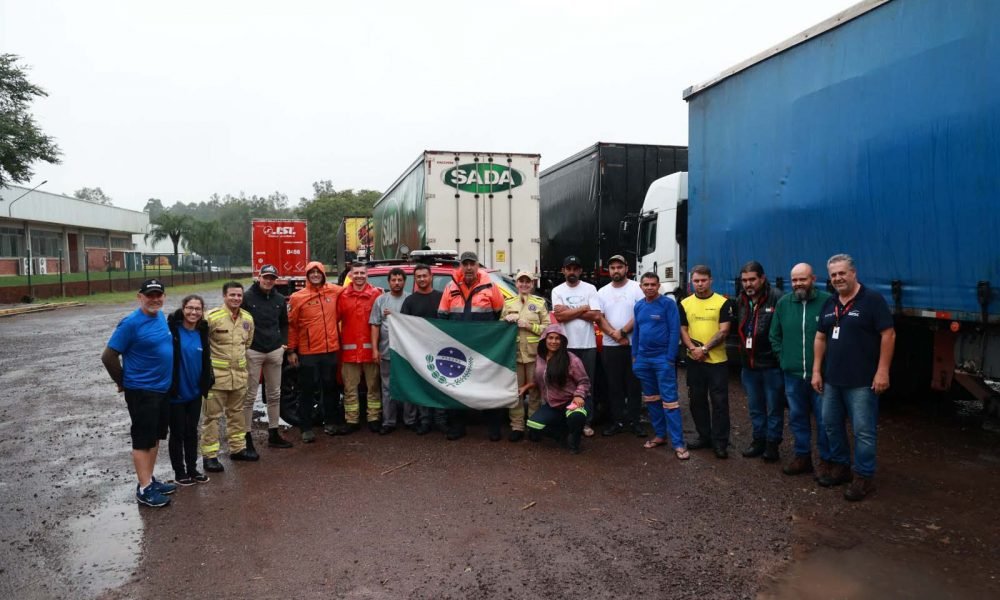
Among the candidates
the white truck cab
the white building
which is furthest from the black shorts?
the white building

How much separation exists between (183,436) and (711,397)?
15.0 ft

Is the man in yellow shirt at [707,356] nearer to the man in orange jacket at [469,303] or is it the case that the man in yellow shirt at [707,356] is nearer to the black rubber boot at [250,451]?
the man in orange jacket at [469,303]

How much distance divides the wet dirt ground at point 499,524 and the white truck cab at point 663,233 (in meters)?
4.47

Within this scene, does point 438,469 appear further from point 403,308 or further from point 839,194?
point 839,194

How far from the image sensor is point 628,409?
7.15 m

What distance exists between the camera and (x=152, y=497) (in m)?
5.19

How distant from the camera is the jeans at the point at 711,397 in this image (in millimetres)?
6242

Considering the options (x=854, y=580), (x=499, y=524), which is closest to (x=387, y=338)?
(x=499, y=524)

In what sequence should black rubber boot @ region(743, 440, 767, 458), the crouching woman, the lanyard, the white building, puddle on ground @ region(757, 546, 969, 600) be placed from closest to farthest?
puddle on ground @ region(757, 546, 969, 600), the lanyard, black rubber boot @ region(743, 440, 767, 458), the crouching woman, the white building

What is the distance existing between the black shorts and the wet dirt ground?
52 cm

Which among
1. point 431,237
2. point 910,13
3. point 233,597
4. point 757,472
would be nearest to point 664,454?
point 757,472

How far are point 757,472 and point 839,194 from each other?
3.07m

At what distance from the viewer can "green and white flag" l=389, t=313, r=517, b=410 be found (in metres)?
7.07

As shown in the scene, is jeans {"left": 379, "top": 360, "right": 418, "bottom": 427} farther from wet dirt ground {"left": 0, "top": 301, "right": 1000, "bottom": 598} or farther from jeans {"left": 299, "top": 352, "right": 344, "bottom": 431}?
jeans {"left": 299, "top": 352, "right": 344, "bottom": 431}
